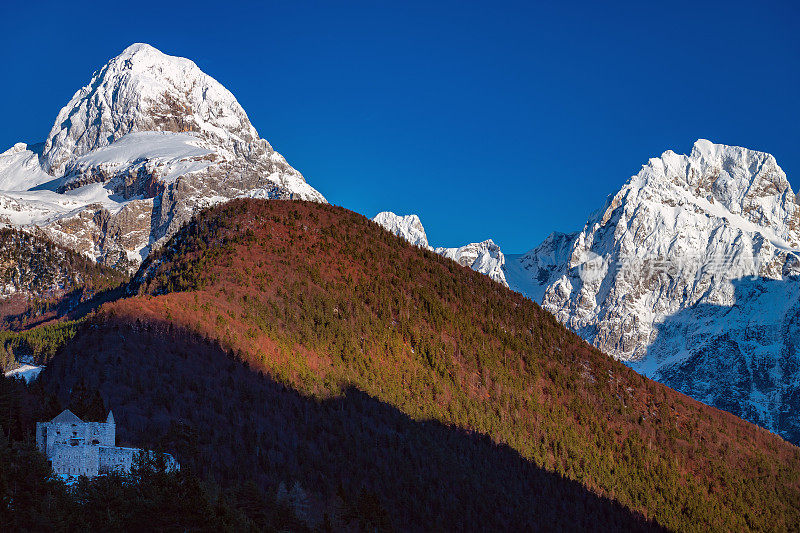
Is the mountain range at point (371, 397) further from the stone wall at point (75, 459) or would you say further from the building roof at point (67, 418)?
the building roof at point (67, 418)

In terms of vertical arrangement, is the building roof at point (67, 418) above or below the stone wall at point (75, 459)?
above

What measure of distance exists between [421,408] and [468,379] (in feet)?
65.2

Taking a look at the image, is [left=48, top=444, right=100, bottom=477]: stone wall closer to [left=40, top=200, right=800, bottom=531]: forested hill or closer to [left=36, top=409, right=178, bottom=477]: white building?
[left=36, top=409, right=178, bottom=477]: white building

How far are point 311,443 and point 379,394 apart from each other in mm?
25098

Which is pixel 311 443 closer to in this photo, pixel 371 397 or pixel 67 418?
pixel 371 397

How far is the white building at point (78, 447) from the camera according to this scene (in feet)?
239

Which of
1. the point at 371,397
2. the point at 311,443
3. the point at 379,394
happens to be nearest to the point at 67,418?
the point at 311,443

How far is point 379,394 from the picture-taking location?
144625mm

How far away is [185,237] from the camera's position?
182375 millimetres

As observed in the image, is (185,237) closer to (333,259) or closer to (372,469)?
(333,259)

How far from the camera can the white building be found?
7275 cm

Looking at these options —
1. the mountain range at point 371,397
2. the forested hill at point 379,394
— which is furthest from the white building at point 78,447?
A: the forested hill at point 379,394

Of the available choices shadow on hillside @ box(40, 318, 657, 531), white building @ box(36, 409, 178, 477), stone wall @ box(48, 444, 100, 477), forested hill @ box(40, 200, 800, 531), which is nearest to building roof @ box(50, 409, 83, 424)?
white building @ box(36, 409, 178, 477)

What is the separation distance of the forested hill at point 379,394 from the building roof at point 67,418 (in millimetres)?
13276
